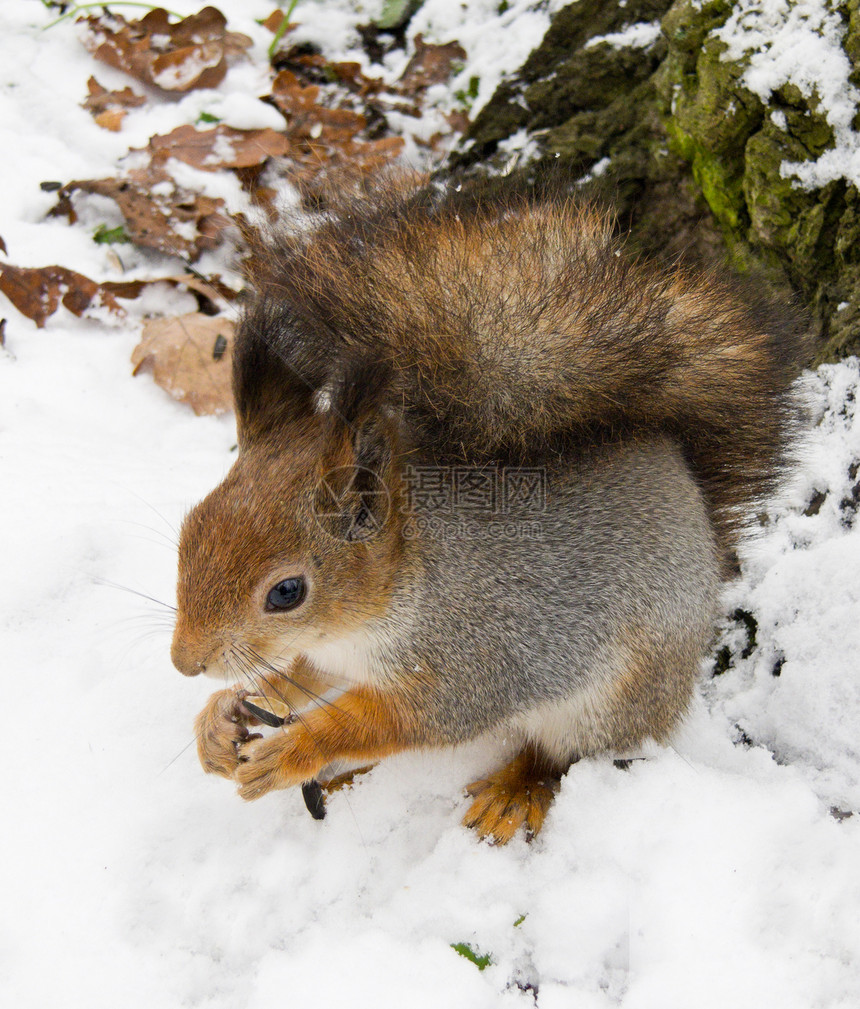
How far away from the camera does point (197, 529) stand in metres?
1.37

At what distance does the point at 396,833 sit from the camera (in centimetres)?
151

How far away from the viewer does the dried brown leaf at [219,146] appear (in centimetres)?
261

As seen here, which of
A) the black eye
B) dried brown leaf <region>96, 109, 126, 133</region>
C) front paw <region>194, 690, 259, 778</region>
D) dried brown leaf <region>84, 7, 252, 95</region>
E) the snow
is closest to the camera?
the black eye

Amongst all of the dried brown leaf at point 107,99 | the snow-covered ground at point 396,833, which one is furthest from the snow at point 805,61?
the dried brown leaf at point 107,99

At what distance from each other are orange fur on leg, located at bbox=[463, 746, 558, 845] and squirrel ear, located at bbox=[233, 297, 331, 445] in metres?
0.77

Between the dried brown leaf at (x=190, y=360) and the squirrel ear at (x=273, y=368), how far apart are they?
807 millimetres

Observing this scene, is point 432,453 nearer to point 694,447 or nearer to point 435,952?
point 694,447

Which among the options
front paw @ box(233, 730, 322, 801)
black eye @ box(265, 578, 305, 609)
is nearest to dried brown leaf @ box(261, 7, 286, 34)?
black eye @ box(265, 578, 305, 609)

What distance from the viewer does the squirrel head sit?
133 cm

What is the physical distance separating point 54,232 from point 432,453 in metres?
1.66

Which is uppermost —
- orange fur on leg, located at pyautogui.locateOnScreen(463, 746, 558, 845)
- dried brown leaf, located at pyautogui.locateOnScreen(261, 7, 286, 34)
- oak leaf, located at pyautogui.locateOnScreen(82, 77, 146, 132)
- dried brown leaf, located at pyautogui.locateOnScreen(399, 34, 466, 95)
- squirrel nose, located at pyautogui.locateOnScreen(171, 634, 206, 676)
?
dried brown leaf, located at pyautogui.locateOnScreen(261, 7, 286, 34)

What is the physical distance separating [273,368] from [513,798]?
88 centimetres

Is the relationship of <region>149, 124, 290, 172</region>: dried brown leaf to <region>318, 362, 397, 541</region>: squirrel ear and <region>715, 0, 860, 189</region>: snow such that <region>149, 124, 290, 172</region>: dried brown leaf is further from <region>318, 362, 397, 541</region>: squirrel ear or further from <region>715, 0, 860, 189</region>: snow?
<region>318, 362, 397, 541</region>: squirrel ear

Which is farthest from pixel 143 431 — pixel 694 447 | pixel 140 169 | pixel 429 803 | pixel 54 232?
pixel 694 447
